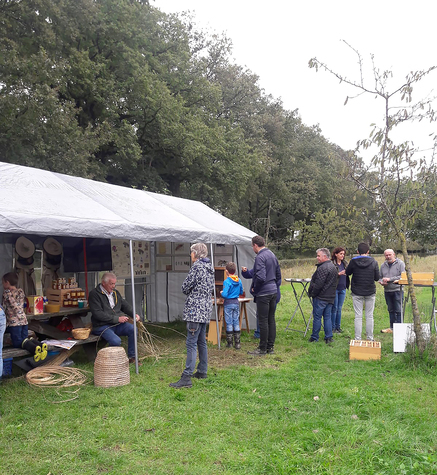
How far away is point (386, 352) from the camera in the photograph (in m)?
6.58

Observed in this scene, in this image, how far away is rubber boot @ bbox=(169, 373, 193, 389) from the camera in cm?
501

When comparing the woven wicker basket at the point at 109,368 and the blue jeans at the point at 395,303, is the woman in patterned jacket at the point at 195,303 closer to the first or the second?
the woven wicker basket at the point at 109,368

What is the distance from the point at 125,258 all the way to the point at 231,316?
2466 mm

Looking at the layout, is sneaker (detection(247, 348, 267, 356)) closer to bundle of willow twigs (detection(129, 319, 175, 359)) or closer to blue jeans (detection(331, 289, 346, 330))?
bundle of willow twigs (detection(129, 319, 175, 359))

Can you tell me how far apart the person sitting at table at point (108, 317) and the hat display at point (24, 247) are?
1.40m

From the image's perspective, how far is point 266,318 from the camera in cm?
641

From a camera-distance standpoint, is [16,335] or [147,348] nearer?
[16,335]

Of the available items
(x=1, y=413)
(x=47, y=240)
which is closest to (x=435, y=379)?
(x=1, y=413)

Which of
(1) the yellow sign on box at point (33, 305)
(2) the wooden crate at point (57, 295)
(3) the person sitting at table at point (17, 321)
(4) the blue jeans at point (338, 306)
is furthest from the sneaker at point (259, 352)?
(1) the yellow sign on box at point (33, 305)

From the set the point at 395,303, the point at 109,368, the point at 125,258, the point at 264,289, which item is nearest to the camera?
the point at 109,368

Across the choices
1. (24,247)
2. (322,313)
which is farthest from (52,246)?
(322,313)

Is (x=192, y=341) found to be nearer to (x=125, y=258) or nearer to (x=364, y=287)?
(x=364, y=287)

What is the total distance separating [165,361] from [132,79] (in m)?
13.9

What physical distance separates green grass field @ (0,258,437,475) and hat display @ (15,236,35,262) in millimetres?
1976
